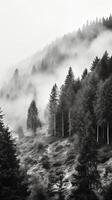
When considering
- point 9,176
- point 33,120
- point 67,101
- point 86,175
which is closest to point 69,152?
point 67,101

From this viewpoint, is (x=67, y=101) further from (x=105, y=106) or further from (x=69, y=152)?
(x=105, y=106)

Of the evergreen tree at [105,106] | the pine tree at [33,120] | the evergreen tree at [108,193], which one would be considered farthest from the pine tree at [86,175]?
the pine tree at [33,120]

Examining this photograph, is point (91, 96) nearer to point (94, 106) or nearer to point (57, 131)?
point (94, 106)

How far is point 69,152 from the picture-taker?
57.5 m

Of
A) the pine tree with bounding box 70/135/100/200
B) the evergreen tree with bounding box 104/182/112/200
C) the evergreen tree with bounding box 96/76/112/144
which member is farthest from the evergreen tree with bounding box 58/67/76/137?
the pine tree with bounding box 70/135/100/200

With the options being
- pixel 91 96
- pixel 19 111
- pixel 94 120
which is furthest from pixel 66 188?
pixel 19 111

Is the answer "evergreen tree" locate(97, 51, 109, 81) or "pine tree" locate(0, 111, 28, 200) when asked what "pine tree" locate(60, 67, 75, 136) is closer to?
"evergreen tree" locate(97, 51, 109, 81)

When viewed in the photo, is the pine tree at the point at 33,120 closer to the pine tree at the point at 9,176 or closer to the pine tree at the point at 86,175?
the pine tree at the point at 86,175

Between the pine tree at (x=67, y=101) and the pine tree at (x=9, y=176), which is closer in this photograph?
the pine tree at (x=9, y=176)

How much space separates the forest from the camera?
2879 centimetres

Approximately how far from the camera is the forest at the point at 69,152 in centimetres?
2879

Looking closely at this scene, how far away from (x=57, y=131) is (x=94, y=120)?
1698 centimetres

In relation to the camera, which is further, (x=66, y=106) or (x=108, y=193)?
(x=66, y=106)

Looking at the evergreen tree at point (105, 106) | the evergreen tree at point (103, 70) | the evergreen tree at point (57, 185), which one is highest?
the evergreen tree at point (103, 70)
